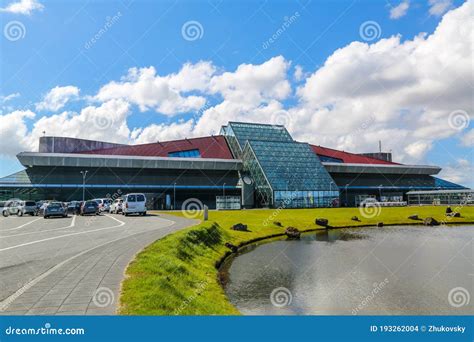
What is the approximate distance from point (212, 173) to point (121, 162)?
61.2ft

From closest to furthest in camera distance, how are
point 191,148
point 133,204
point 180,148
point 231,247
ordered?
point 231,247, point 133,204, point 180,148, point 191,148

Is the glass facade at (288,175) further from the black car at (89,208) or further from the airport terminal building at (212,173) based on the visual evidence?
the black car at (89,208)

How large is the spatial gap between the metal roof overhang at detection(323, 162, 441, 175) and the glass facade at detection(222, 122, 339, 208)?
15.1 m

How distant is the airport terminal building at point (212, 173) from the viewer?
230 ft

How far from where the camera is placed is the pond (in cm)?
1070

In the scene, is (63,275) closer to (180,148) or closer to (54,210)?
(54,210)

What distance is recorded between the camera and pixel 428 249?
813 inches

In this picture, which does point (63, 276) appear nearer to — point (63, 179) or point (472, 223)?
point (472, 223)

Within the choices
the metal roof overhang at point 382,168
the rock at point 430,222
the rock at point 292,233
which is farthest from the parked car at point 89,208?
the metal roof overhang at point 382,168

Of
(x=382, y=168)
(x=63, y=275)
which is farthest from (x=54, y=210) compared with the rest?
(x=382, y=168)

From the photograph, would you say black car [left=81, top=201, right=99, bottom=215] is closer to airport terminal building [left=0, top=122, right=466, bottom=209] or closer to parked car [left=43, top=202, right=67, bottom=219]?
parked car [left=43, top=202, right=67, bottom=219]

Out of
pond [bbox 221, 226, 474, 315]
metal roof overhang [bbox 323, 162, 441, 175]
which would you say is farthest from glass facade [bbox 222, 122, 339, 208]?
pond [bbox 221, 226, 474, 315]

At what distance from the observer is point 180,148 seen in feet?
302
